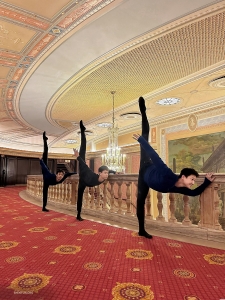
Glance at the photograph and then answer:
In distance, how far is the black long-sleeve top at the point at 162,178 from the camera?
8.91 feet

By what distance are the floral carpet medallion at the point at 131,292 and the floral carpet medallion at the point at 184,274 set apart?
370 mm

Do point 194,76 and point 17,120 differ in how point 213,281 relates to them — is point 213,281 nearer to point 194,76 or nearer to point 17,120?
point 194,76

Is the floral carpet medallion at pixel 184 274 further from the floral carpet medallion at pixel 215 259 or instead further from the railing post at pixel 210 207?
the railing post at pixel 210 207

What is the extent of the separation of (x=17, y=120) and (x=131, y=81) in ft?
21.8

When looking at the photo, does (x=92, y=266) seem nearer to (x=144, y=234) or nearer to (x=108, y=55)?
(x=144, y=234)

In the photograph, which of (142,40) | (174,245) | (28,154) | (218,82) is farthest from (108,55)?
(28,154)

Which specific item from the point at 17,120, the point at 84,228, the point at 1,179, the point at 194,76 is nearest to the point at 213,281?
the point at 84,228

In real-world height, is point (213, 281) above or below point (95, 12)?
below

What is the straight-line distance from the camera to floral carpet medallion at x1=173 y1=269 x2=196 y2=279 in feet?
6.70

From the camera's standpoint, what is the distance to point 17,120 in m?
11.3

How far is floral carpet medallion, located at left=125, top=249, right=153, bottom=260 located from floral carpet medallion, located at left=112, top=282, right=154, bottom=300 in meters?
0.61

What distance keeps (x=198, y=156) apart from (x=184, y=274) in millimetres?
7925

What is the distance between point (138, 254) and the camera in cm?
257

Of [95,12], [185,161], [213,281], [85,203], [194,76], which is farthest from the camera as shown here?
[185,161]
